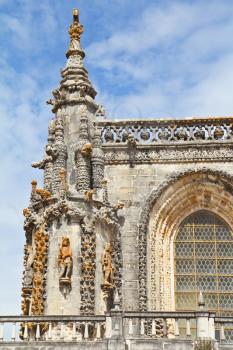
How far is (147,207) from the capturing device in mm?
21109

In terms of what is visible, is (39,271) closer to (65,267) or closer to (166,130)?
(65,267)

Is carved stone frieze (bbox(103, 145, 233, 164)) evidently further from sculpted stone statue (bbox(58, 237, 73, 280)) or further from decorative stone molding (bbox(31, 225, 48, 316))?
sculpted stone statue (bbox(58, 237, 73, 280))

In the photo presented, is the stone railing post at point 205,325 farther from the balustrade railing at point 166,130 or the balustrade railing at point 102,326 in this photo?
the balustrade railing at point 166,130

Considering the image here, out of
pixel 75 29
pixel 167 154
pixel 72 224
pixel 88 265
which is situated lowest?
pixel 88 265

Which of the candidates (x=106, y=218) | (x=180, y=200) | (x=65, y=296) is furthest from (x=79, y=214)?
(x=180, y=200)

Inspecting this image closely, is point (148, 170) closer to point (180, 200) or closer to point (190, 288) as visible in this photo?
point (180, 200)

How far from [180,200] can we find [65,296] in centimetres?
503

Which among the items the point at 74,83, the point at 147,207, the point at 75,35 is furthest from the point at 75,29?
the point at 147,207

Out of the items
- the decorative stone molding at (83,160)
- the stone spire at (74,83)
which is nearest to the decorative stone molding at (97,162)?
the decorative stone molding at (83,160)

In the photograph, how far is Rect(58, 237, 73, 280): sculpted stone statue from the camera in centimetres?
1883

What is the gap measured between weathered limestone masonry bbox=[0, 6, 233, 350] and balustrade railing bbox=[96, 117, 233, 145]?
0.03 m

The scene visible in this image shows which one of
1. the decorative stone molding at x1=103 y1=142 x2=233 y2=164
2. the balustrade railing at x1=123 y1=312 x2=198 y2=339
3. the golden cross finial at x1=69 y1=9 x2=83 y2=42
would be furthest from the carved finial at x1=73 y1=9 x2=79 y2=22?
the balustrade railing at x1=123 y1=312 x2=198 y2=339

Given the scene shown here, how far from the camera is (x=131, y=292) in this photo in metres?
20.2

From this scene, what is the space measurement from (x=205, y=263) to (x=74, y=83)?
673 centimetres
